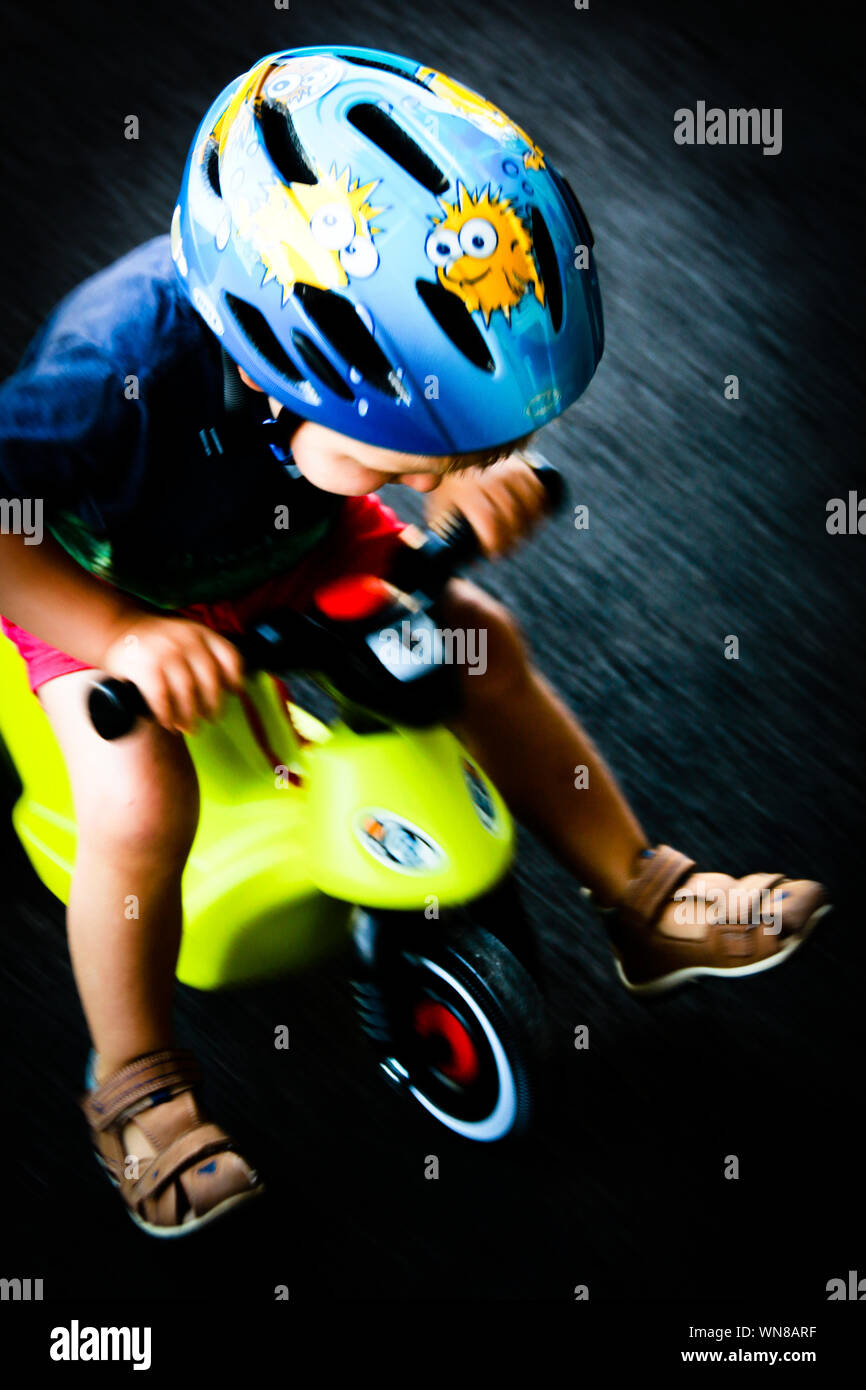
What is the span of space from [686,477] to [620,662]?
0.25 metres

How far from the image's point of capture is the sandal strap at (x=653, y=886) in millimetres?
1148

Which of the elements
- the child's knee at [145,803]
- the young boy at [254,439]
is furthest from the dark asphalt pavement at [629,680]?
the child's knee at [145,803]

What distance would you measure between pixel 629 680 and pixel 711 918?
0.34 m

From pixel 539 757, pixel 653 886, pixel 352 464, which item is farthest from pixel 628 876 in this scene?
pixel 352 464

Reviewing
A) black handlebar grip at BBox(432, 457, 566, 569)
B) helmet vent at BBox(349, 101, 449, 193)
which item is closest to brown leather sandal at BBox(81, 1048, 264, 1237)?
black handlebar grip at BBox(432, 457, 566, 569)

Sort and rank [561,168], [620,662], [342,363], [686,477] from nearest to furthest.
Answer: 1. [342,363]
2. [620,662]
3. [686,477]
4. [561,168]

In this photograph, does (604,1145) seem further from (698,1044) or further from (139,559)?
(139,559)

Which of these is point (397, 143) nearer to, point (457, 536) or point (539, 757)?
point (457, 536)

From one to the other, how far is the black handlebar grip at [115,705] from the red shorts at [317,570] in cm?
21

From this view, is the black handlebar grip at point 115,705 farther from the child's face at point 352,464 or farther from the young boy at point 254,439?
the child's face at point 352,464

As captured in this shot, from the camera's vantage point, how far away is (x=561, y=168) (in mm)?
1628
